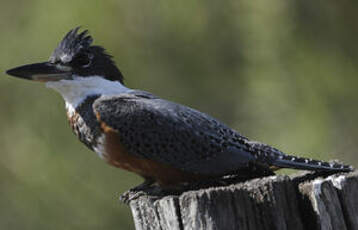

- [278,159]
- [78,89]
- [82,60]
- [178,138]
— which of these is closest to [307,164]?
[278,159]

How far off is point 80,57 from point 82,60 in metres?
0.02

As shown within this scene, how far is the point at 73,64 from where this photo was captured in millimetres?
4246

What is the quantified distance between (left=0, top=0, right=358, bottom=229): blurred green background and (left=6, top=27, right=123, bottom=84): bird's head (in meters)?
1.26

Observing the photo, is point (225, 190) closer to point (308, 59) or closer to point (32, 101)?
point (308, 59)

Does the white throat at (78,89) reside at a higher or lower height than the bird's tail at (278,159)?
higher

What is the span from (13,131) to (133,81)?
1076mm

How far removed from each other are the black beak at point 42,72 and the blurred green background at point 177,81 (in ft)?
4.70

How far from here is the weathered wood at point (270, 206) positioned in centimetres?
277

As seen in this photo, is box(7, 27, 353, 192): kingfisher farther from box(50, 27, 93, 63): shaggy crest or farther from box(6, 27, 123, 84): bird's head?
box(50, 27, 93, 63): shaggy crest

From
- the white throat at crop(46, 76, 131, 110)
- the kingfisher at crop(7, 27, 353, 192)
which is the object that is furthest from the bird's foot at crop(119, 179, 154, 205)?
the white throat at crop(46, 76, 131, 110)

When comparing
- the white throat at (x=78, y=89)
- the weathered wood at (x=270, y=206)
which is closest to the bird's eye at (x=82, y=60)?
the white throat at (x=78, y=89)

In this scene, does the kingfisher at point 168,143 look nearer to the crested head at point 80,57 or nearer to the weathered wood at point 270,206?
the crested head at point 80,57

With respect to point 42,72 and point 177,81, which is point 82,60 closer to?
point 42,72

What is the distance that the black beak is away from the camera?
4078 mm
